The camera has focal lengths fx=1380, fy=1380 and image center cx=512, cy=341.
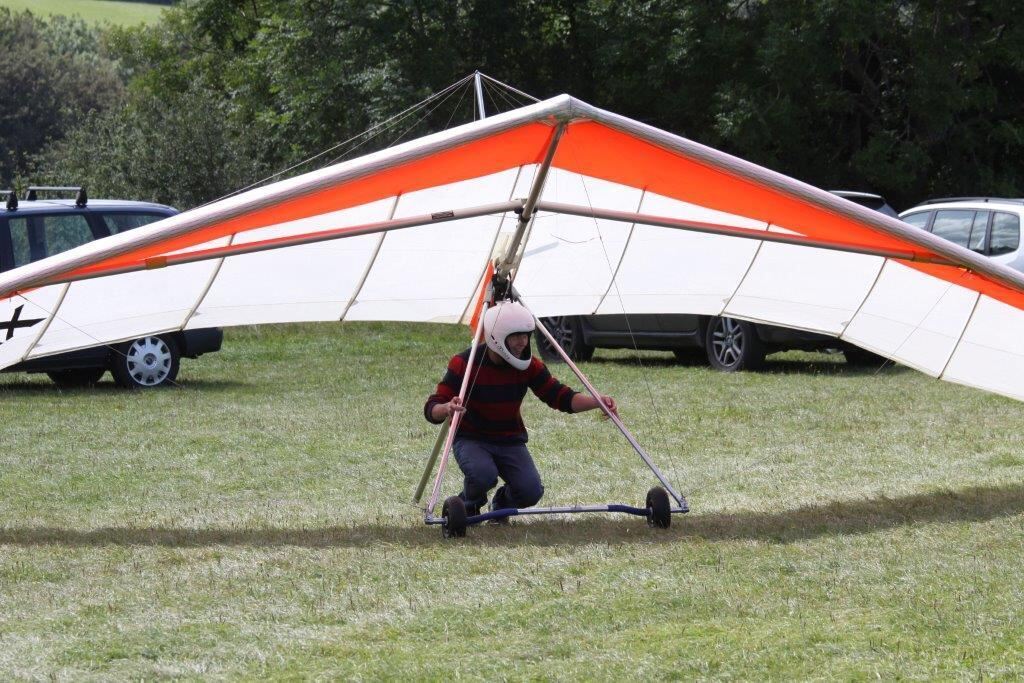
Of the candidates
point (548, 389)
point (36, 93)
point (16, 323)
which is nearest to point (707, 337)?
point (548, 389)

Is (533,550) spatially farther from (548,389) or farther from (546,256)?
(546,256)

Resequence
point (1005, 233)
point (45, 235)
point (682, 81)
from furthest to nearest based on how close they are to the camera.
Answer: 1. point (682, 81)
2. point (1005, 233)
3. point (45, 235)

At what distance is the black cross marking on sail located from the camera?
6867 millimetres

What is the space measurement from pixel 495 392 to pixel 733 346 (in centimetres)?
800

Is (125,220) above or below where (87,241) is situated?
above

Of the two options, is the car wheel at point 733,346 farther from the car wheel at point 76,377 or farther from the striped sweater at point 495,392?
the striped sweater at point 495,392

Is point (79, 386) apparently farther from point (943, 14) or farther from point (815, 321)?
point (943, 14)

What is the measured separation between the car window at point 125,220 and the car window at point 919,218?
801 cm

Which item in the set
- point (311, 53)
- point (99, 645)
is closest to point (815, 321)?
point (99, 645)

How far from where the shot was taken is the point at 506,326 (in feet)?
22.3

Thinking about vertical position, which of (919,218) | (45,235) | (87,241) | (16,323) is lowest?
(87,241)

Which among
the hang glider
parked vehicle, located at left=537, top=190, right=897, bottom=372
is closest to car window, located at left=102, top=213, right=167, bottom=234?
parked vehicle, located at left=537, top=190, right=897, bottom=372

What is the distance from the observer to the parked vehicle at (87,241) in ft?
43.1

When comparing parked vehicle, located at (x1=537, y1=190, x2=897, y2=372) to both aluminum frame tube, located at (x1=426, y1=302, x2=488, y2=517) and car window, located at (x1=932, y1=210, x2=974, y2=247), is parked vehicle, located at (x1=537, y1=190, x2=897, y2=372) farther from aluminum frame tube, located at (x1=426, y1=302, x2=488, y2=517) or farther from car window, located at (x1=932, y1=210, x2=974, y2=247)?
aluminum frame tube, located at (x1=426, y1=302, x2=488, y2=517)
